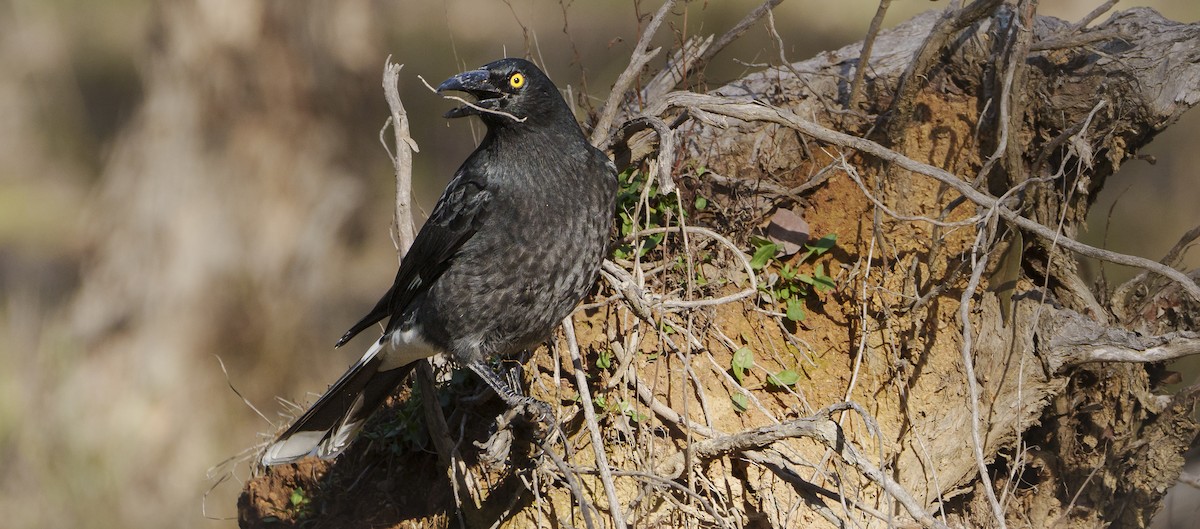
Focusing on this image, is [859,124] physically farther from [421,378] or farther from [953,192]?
[421,378]

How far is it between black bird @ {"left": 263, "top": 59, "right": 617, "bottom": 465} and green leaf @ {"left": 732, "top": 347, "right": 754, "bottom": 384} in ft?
1.73

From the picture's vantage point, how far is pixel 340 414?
319 centimetres

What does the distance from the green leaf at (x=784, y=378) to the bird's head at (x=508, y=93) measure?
1102 mm

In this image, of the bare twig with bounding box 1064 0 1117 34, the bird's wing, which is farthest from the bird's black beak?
the bare twig with bounding box 1064 0 1117 34

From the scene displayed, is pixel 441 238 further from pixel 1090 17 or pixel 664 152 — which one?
pixel 1090 17

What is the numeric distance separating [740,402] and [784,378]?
0.55 ft

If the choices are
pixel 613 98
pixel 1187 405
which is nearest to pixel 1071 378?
pixel 1187 405

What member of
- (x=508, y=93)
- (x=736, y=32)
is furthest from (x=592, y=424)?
(x=736, y=32)

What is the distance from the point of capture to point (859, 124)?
325cm

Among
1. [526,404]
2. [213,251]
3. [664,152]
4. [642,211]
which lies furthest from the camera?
[213,251]

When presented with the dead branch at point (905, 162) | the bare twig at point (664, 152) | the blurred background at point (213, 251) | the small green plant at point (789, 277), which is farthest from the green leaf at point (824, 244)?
the blurred background at point (213, 251)

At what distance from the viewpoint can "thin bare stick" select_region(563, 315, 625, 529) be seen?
2570mm

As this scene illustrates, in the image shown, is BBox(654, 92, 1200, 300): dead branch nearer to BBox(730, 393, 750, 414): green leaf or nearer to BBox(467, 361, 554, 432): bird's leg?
BBox(730, 393, 750, 414): green leaf

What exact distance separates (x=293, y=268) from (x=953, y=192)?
4.85 m
